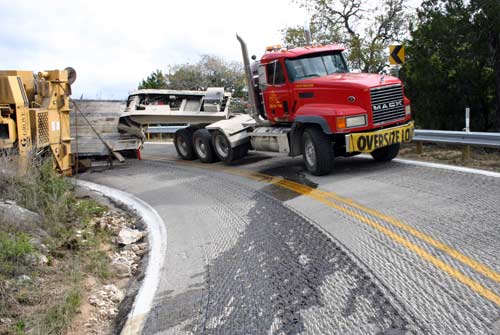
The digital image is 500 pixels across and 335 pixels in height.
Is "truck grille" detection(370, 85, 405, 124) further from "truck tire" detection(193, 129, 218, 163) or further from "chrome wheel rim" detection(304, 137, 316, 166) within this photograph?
"truck tire" detection(193, 129, 218, 163)

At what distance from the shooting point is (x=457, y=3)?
1336cm

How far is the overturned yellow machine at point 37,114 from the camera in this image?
889cm

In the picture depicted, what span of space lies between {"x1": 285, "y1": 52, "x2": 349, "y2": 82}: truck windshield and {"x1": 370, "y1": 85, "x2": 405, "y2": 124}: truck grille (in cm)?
148

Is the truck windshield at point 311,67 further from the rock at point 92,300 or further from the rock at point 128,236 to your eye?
the rock at point 92,300

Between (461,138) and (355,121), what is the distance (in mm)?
2570

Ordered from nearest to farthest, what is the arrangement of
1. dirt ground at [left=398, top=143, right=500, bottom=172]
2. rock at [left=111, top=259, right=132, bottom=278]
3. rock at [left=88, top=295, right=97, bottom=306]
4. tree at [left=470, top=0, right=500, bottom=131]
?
1. rock at [left=88, top=295, right=97, bottom=306]
2. rock at [left=111, top=259, right=132, bottom=278]
3. dirt ground at [left=398, top=143, right=500, bottom=172]
4. tree at [left=470, top=0, right=500, bottom=131]

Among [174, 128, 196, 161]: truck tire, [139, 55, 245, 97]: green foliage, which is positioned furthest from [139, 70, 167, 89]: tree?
[174, 128, 196, 161]: truck tire

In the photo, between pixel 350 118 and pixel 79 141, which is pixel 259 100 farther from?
pixel 79 141

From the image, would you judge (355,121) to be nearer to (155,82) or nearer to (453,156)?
(453,156)

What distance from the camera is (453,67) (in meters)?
13.4

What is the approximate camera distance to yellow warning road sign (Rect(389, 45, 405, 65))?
495 inches

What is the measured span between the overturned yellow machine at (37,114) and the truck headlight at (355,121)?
567 cm

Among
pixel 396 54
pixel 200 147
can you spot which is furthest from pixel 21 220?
pixel 396 54

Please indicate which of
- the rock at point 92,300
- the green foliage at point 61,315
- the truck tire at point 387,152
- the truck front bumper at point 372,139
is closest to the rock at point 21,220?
the rock at point 92,300
